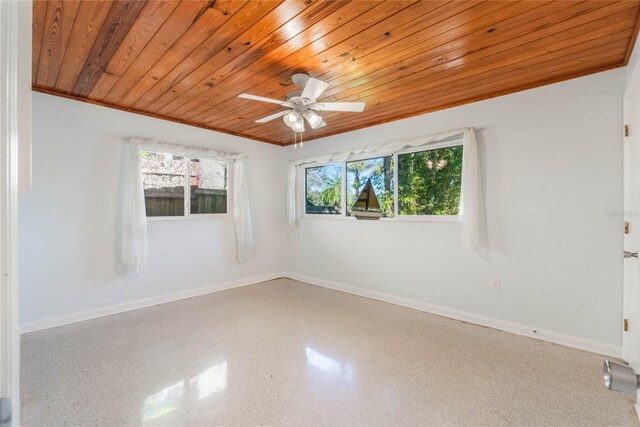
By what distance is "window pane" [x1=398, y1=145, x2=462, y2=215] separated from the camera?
122 inches

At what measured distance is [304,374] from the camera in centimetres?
202

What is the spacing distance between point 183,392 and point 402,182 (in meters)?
2.91

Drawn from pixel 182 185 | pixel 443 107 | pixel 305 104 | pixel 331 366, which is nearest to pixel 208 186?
pixel 182 185

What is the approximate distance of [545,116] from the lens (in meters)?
2.53

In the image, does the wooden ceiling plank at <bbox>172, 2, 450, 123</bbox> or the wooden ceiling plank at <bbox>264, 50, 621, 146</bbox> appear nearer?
the wooden ceiling plank at <bbox>172, 2, 450, 123</bbox>

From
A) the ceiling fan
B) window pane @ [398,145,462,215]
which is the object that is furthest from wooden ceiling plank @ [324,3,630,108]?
window pane @ [398,145,462,215]

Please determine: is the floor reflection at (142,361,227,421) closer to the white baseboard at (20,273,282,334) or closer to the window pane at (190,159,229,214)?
the white baseboard at (20,273,282,334)

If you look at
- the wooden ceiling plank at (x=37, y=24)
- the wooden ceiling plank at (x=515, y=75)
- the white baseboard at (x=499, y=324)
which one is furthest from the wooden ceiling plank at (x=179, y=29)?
the white baseboard at (x=499, y=324)

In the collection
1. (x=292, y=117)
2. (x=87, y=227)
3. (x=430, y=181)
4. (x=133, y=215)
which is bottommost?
(x=87, y=227)

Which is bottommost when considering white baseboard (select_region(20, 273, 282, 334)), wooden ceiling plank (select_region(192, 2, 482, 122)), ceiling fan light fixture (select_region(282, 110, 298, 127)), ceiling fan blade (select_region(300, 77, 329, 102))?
white baseboard (select_region(20, 273, 282, 334))

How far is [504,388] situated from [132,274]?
359 centimetres

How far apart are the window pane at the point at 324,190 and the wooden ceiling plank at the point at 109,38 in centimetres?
279

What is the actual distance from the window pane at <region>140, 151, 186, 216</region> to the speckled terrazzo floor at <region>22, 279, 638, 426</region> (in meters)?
1.26

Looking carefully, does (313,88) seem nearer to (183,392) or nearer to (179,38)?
(179,38)
